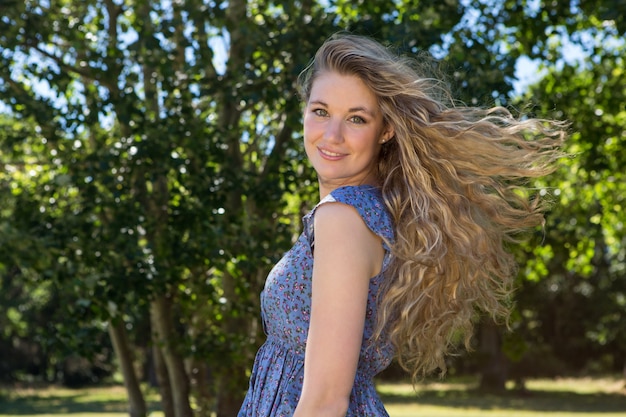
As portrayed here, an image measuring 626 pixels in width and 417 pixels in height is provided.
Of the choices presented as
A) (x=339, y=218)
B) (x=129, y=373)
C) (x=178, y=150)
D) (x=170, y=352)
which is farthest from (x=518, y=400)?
(x=339, y=218)

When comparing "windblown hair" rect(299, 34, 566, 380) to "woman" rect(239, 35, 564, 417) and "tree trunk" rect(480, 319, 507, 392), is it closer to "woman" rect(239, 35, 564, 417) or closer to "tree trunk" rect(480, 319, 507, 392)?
"woman" rect(239, 35, 564, 417)

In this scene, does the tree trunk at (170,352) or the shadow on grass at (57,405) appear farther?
the shadow on grass at (57,405)

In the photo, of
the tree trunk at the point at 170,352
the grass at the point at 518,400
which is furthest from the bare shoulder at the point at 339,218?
the grass at the point at 518,400

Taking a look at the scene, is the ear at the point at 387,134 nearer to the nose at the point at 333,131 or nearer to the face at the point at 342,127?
the face at the point at 342,127

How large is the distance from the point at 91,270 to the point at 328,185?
4.17m

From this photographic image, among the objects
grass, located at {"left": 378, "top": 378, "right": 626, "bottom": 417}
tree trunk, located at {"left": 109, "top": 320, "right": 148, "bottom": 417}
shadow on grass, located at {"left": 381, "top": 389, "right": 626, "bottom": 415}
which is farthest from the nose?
shadow on grass, located at {"left": 381, "top": 389, "right": 626, "bottom": 415}

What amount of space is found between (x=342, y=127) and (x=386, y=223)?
11.7 inches

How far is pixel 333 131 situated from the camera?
239 cm

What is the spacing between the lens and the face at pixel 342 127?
2.39 metres

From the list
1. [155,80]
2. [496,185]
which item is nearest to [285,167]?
[155,80]

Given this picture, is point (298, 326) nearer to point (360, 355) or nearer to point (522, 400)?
point (360, 355)

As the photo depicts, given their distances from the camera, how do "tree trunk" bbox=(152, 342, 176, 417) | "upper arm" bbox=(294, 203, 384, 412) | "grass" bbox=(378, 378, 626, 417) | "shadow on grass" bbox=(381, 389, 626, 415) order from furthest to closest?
1. "shadow on grass" bbox=(381, 389, 626, 415)
2. "grass" bbox=(378, 378, 626, 417)
3. "tree trunk" bbox=(152, 342, 176, 417)
4. "upper arm" bbox=(294, 203, 384, 412)

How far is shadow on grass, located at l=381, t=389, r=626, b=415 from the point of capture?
68.4 ft

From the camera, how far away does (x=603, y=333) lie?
2616cm
